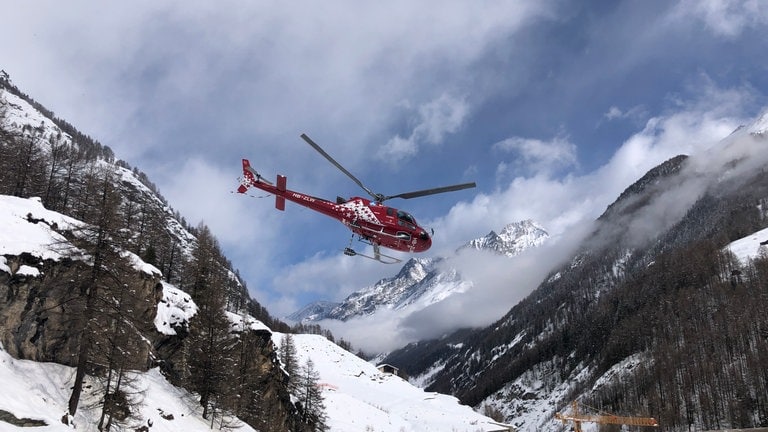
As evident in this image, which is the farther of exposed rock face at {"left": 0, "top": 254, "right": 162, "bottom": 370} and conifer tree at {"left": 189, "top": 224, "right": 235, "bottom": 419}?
conifer tree at {"left": 189, "top": 224, "right": 235, "bottom": 419}

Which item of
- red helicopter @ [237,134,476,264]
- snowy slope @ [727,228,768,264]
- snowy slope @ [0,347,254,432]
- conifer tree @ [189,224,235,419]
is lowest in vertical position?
snowy slope @ [0,347,254,432]

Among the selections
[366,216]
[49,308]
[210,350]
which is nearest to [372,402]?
[210,350]

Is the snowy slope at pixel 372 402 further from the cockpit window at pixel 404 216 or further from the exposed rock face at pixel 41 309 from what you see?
the cockpit window at pixel 404 216

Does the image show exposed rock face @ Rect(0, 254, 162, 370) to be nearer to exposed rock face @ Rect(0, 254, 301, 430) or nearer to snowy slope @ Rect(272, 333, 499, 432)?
exposed rock face @ Rect(0, 254, 301, 430)

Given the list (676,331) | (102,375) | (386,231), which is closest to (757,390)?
(676,331)

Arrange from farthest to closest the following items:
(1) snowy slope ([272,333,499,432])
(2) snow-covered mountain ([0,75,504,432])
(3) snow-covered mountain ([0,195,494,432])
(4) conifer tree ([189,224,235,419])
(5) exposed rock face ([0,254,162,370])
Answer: (1) snowy slope ([272,333,499,432])
(4) conifer tree ([189,224,235,419])
(5) exposed rock face ([0,254,162,370])
(2) snow-covered mountain ([0,75,504,432])
(3) snow-covered mountain ([0,195,494,432])

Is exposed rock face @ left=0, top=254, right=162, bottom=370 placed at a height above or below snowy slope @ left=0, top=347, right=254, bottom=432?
above

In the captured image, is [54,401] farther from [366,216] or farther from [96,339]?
[366,216]

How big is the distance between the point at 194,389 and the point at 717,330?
158066 mm

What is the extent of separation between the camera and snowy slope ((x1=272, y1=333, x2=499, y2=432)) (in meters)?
79.8

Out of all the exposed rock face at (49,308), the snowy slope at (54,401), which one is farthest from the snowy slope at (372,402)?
the exposed rock face at (49,308)

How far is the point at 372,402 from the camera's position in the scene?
107562 millimetres

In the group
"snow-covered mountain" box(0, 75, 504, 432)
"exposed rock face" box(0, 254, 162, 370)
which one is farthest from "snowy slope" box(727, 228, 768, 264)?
"exposed rock face" box(0, 254, 162, 370)

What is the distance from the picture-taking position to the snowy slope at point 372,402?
7975cm
